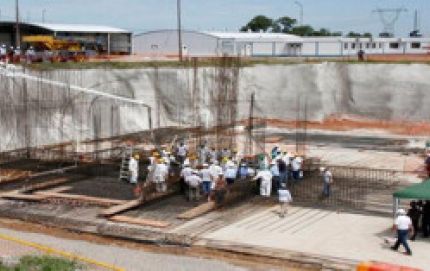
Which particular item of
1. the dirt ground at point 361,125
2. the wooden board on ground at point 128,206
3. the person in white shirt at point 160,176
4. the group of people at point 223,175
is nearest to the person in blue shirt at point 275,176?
the group of people at point 223,175

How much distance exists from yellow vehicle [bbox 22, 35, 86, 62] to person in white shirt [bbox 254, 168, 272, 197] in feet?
66.7

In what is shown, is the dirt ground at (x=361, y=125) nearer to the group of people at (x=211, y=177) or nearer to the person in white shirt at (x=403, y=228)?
the group of people at (x=211, y=177)

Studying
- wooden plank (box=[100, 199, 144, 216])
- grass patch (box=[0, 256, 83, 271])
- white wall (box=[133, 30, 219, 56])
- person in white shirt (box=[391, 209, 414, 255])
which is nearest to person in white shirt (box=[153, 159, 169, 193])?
wooden plank (box=[100, 199, 144, 216])

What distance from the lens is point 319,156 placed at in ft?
101

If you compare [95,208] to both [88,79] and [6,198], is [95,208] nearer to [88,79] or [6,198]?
[6,198]

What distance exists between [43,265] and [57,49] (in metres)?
31.9

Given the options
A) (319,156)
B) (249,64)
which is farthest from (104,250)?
(249,64)

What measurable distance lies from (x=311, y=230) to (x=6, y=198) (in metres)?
10.0

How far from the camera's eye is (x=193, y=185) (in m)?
21.1

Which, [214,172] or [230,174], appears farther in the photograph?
[230,174]

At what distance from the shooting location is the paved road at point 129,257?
1522 cm

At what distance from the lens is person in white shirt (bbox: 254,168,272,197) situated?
70.4ft

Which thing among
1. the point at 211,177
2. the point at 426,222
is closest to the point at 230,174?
the point at 211,177

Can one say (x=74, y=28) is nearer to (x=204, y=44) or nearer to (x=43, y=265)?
(x=204, y=44)
